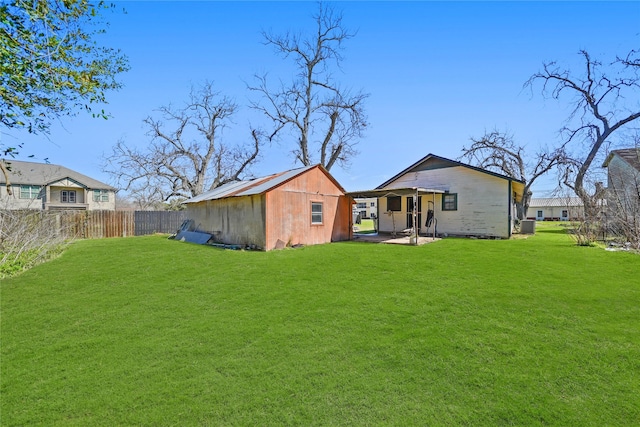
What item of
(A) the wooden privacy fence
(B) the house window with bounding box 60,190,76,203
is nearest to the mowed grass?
(A) the wooden privacy fence

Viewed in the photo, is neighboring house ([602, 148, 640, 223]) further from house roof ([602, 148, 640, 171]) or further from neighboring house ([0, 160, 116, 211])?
neighboring house ([0, 160, 116, 211])

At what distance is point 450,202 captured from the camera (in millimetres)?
16766

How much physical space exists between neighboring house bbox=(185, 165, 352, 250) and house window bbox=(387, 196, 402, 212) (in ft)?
12.5

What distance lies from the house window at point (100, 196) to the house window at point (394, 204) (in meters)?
32.8

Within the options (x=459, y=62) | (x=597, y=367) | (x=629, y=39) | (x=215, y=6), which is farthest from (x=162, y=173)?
(x=629, y=39)

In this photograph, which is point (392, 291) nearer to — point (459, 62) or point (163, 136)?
point (459, 62)

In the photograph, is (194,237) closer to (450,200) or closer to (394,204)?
(394,204)

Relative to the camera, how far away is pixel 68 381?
348cm

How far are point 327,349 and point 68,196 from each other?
38.6m

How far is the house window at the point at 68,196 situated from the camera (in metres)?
30.9

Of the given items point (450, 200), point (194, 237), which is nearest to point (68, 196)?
point (194, 237)

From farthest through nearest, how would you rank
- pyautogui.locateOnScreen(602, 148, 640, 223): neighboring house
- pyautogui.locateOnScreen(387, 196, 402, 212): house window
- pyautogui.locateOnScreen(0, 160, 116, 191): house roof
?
pyautogui.locateOnScreen(0, 160, 116, 191): house roof < pyautogui.locateOnScreen(387, 196, 402, 212): house window < pyautogui.locateOnScreen(602, 148, 640, 223): neighboring house

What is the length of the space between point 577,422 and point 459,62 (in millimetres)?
11902

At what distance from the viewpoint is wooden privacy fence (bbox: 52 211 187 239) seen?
1734 centimetres
